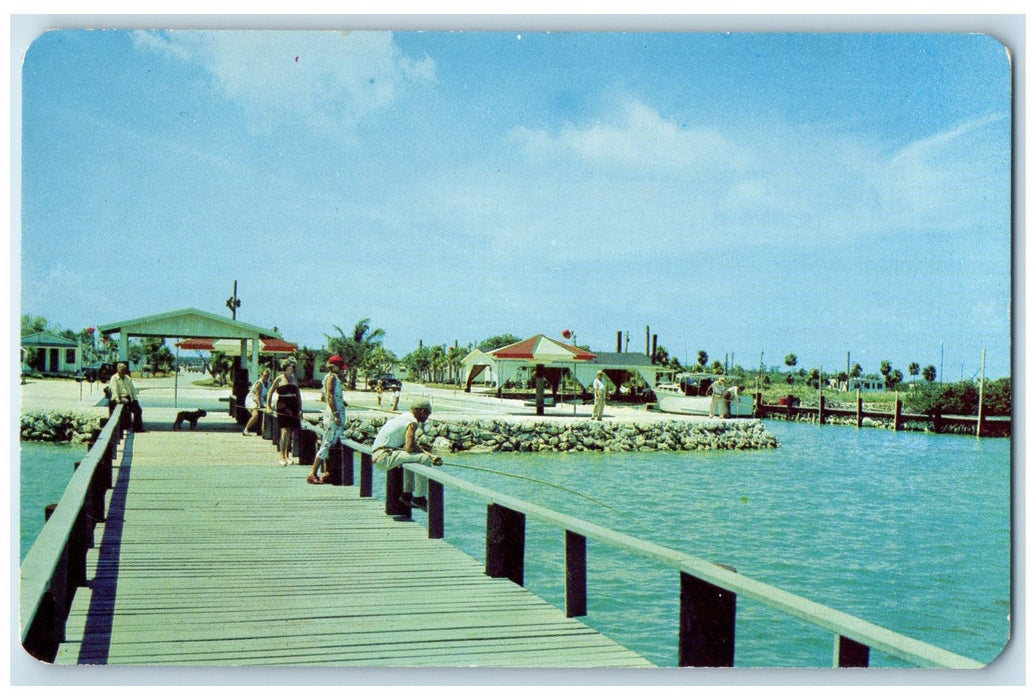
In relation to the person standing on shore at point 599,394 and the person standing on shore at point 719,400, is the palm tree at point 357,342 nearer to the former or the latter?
the person standing on shore at point 599,394

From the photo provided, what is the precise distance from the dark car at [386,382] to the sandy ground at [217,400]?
0.11 m

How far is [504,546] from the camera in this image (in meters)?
5.64

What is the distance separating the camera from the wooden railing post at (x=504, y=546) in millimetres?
5625

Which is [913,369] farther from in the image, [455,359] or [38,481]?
[38,481]

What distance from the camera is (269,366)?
532 inches

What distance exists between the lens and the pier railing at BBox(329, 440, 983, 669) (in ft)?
11.2

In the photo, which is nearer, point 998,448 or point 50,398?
point 998,448

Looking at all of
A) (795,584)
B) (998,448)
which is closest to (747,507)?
(795,584)

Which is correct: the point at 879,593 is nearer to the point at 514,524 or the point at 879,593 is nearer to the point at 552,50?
the point at 514,524

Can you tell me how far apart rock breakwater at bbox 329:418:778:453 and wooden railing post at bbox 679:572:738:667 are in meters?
14.8

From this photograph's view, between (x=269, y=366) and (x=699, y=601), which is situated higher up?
(x=269, y=366)

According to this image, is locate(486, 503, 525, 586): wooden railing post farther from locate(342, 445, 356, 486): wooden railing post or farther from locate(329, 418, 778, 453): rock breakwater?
locate(329, 418, 778, 453): rock breakwater

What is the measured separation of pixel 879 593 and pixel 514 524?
6.26 m

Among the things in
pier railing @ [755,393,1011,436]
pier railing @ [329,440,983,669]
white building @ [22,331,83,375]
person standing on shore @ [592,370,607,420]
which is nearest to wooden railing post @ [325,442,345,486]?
white building @ [22,331,83,375]
